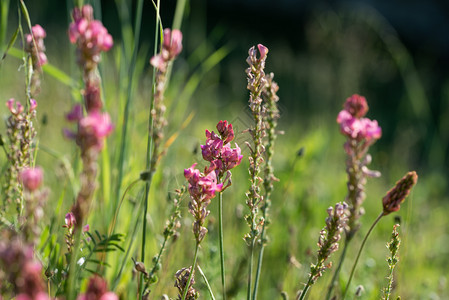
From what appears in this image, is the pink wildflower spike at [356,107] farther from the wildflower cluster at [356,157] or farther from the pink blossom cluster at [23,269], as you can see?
the pink blossom cluster at [23,269]

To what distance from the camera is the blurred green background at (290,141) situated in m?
1.98

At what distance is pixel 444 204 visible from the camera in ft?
13.2

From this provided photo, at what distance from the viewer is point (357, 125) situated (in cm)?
98

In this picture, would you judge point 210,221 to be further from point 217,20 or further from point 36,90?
point 217,20

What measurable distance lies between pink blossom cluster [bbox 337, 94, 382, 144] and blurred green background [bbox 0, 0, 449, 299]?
310 millimetres

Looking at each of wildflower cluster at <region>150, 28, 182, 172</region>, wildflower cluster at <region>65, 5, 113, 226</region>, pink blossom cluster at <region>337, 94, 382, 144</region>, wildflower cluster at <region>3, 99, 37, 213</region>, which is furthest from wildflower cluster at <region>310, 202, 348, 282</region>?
wildflower cluster at <region>3, 99, 37, 213</region>

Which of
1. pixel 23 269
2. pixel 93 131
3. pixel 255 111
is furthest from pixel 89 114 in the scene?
pixel 255 111

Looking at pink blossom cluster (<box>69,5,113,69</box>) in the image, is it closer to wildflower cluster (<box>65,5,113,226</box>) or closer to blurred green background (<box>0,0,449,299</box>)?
wildflower cluster (<box>65,5,113,226</box>)

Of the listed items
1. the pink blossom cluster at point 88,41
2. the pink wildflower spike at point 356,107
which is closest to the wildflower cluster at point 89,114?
the pink blossom cluster at point 88,41

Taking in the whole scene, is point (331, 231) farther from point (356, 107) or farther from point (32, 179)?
point (32, 179)

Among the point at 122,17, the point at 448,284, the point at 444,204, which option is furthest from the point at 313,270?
the point at 444,204

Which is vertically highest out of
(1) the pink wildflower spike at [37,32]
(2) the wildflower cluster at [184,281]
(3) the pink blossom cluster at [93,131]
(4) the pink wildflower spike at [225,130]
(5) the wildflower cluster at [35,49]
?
(1) the pink wildflower spike at [37,32]

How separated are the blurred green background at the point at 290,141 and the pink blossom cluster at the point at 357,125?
31cm

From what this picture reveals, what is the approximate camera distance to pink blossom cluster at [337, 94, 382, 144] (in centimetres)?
96
